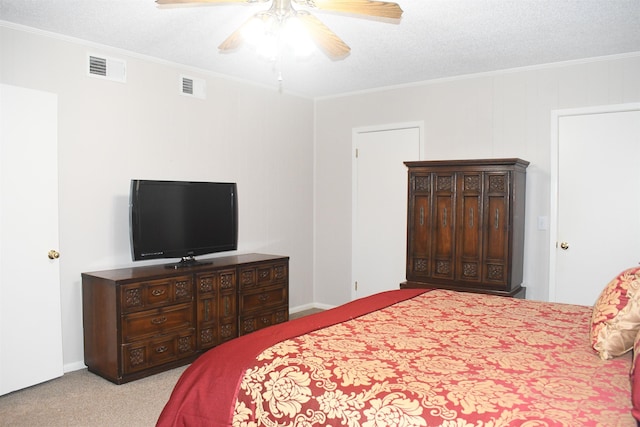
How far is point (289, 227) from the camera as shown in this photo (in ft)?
18.9

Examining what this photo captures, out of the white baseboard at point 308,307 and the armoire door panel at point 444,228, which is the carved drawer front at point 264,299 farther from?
the armoire door panel at point 444,228

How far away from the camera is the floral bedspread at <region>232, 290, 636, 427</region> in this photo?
1.52 m

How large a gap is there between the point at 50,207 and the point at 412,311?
2664mm

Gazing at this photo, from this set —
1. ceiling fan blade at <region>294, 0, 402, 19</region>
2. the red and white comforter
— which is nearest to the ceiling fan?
ceiling fan blade at <region>294, 0, 402, 19</region>

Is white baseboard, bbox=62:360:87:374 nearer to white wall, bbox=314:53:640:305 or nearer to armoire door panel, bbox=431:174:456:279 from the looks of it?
white wall, bbox=314:53:640:305

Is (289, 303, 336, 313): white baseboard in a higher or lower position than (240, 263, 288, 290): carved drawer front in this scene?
lower

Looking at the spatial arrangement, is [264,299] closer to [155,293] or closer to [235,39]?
[155,293]

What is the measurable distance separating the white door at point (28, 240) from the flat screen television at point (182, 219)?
0.61 m

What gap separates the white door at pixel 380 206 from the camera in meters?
5.38

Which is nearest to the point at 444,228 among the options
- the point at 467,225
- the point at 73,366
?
the point at 467,225

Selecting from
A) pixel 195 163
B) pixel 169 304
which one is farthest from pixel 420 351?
pixel 195 163

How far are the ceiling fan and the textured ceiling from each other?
1.46 feet

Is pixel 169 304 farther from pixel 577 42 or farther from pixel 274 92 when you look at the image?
pixel 577 42

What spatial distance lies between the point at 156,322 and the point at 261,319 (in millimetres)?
1113
